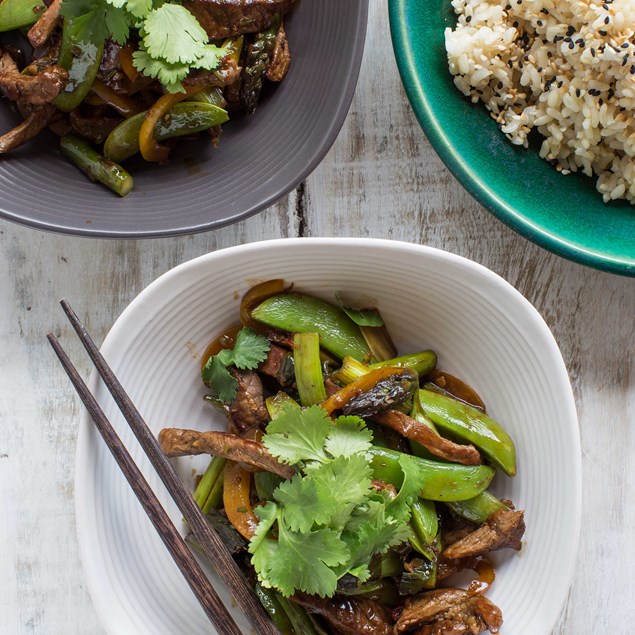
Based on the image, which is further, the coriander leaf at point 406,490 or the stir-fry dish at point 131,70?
the stir-fry dish at point 131,70

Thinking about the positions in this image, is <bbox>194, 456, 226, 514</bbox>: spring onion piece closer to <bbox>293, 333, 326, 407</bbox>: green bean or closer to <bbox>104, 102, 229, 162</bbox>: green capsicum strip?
<bbox>293, 333, 326, 407</bbox>: green bean

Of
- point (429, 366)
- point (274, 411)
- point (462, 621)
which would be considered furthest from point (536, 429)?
point (274, 411)

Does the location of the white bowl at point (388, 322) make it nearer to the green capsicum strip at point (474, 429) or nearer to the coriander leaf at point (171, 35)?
the green capsicum strip at point (474, 429)

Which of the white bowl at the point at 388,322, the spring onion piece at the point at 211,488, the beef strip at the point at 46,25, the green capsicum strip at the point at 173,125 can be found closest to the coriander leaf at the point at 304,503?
the spring onion piece at the point at 211,488

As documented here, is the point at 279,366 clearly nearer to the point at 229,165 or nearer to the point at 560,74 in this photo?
the point at 229,165

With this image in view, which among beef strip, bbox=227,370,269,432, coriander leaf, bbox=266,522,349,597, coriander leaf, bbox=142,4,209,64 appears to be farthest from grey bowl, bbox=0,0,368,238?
coriander leaf, bbox=266,522,349,597

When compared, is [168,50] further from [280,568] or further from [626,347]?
[626,347]
